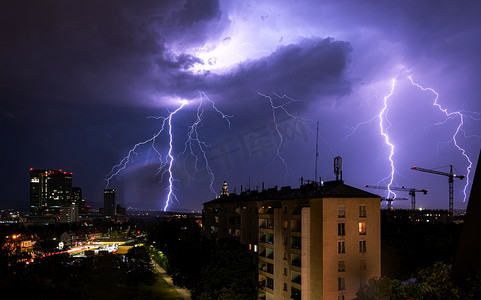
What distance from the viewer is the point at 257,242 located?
37.9m

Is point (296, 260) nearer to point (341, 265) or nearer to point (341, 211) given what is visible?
point (341, 265)

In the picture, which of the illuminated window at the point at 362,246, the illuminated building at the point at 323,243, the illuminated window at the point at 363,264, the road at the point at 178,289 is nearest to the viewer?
the illuminated building at the point at 323,243

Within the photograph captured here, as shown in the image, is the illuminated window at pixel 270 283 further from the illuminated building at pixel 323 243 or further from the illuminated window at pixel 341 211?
the illuminated window at pixel 341 211

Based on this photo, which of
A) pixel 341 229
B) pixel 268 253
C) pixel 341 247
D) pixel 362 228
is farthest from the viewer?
pixel 268 253

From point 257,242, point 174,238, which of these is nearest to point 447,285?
point 257,242

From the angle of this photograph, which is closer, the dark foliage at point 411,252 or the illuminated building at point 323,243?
the illuminated building at point 323,243

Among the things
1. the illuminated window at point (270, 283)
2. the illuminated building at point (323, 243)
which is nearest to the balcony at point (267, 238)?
the illuminated building at point (323, 243)

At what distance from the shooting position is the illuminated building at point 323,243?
27656mm

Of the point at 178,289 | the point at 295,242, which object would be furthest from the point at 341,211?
the point at 178,289

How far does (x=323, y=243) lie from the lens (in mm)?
27625

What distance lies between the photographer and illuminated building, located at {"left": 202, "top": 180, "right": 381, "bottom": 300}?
2766 centimetres

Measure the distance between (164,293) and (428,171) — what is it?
93.1 m

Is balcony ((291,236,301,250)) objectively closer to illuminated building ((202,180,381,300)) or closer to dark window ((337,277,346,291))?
illuminated building ((202,180,381,300))

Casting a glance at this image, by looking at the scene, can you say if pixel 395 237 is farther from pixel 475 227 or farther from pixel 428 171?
pixel 428 171
